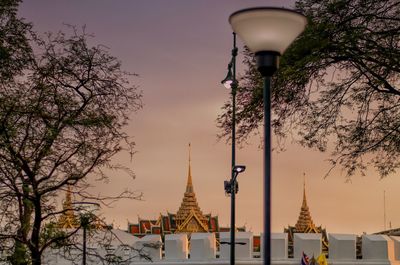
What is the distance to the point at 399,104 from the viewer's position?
45.2 ft

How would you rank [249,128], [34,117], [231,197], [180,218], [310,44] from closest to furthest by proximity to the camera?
[310,44] < [34,117] < [249,128] < [231,197] < [180,218]

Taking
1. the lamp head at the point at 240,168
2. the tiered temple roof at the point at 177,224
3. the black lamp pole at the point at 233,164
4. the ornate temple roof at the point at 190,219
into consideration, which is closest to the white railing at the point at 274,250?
the black lamp pole at the point at 233,164

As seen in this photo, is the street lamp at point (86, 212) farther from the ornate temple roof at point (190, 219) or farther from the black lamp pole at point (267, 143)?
the ornate temple roof at point (190, 219)

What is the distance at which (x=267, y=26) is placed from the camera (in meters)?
6.30

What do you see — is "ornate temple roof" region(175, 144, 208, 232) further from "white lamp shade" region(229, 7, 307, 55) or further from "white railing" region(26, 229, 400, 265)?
"white lamp shade" region(229, 7, 307, 55)

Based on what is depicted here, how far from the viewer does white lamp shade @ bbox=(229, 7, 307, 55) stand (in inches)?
247

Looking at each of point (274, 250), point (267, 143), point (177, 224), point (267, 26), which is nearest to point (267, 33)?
point (267, 26)

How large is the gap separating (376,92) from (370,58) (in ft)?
5.38

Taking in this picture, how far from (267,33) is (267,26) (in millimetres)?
65

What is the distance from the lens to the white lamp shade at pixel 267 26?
6.26 metres

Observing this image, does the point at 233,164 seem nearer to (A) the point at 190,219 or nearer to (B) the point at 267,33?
(B) the point at 267,33

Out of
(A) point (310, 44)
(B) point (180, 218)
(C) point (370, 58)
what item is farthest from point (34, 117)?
(B) point (180, 218)

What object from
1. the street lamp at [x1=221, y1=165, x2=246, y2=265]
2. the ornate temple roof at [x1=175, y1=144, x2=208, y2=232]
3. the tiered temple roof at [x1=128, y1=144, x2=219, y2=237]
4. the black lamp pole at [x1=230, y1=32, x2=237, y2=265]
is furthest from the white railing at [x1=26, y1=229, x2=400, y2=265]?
the ornate temple roof at [x1=175, y1=144, x2=208, y2=232]

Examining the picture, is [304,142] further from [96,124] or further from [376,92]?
[96,124]
